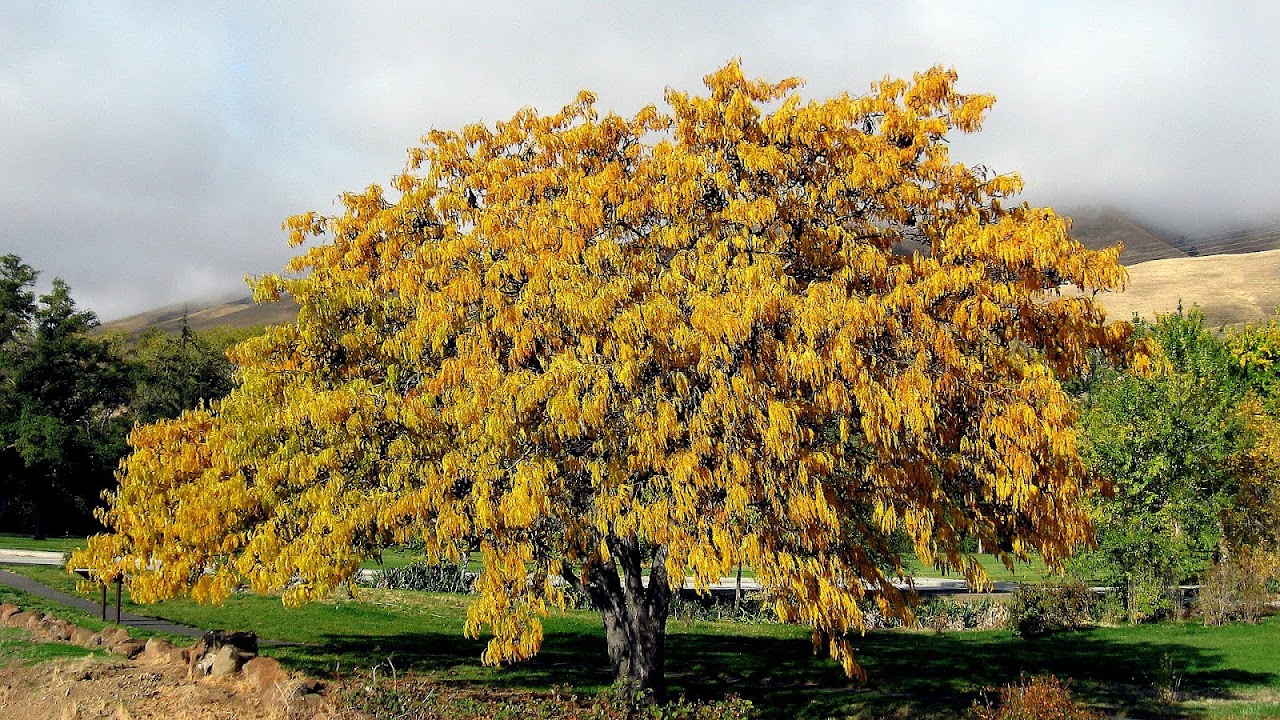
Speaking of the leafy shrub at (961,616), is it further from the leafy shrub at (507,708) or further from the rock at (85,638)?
the rock at (85,638)

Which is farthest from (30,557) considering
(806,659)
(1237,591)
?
(1237,591)

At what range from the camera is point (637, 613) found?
15.8 m

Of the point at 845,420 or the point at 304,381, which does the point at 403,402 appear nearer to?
the point at 304,381

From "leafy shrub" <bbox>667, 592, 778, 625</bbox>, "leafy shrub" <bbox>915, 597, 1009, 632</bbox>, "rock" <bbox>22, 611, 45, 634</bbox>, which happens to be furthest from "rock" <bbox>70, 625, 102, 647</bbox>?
"leafy shrub" <bbox>915, 597, 1009, 632</bbox>

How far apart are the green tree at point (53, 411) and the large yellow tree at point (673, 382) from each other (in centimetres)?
4438

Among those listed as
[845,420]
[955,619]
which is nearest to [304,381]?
[845,420]

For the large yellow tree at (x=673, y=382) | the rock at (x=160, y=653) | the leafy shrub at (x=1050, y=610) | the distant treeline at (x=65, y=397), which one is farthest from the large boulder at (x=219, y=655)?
the distant treeline at (x=65, y=397)

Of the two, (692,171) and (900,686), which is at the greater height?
(692,171)

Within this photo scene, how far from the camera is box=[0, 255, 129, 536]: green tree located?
A: 5197cm

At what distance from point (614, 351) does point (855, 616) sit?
415 cm

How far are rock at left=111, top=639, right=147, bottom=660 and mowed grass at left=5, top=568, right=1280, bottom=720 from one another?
3.31 meters

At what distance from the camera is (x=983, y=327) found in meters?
12.0

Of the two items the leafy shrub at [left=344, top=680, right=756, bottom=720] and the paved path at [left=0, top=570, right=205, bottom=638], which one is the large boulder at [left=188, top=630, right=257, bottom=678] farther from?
the paved path at [left=0, top=570, right=205, bottom=638]

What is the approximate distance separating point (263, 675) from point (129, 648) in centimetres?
443
